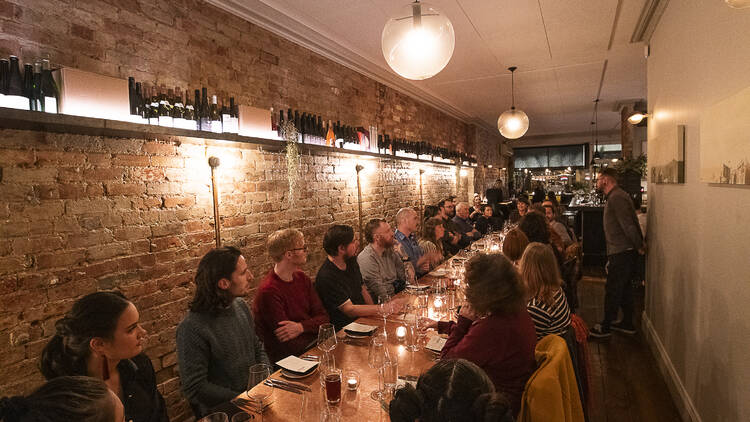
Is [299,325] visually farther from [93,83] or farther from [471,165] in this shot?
[471,165]

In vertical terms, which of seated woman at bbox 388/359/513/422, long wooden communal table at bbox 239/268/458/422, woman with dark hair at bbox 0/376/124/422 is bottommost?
long wooden communal table at bbox 239/268/458/422

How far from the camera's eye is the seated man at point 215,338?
6.45ft

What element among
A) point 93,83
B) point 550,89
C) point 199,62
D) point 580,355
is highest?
point 550,89

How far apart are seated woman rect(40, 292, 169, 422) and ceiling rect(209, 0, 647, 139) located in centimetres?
254

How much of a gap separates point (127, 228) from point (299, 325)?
1318 millimetres

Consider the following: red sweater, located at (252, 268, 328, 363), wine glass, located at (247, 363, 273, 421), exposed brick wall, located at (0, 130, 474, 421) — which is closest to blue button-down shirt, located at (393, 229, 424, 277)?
exposed brick wall, located at (0, 130, 474, 421)

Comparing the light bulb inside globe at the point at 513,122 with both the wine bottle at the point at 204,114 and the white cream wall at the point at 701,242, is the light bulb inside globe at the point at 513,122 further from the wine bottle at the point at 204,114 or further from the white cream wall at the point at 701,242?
the wine bottle at the point at 204,114

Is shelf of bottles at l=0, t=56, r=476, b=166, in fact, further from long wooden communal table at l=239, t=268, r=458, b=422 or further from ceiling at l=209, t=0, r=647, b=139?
long wooden communal table at l=239, t=268, r=458, b=422

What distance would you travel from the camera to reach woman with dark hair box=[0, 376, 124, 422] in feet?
2.88

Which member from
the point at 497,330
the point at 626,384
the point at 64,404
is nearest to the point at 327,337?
the point at 497,330

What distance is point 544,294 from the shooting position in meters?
2.28

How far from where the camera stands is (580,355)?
2.25 m

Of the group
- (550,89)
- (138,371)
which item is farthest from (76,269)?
(550,89)

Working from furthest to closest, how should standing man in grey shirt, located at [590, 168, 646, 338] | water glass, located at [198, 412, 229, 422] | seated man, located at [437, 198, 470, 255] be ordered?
seated man, located at [437, 198, 470, 255] < standing man in grey shirt, located at [590, 168, 646, 338] < water glass, located at [198, 412, 229, 422]
